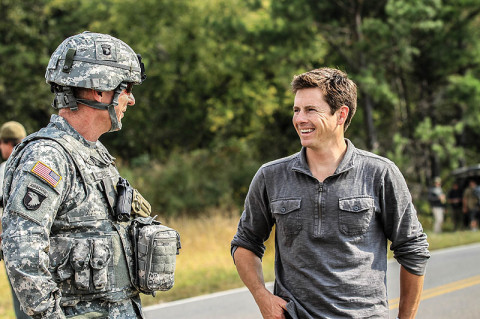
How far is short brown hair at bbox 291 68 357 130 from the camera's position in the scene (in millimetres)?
3176

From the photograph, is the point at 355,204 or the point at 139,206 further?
the point at 139,206

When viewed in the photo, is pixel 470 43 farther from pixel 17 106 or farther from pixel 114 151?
pixel 17 106

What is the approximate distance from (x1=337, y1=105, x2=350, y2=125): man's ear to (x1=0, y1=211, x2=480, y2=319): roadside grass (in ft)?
20.0

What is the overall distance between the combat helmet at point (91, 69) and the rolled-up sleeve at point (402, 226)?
141 centimetres

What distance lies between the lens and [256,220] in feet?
11.1

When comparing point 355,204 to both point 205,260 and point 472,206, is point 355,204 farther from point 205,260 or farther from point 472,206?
point 472,206

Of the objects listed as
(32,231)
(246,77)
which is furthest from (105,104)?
(246,77)

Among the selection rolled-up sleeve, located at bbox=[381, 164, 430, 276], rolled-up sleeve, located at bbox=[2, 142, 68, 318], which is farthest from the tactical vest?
rolled-up sleeve, located at bbox=[381, 164, 430, 276]

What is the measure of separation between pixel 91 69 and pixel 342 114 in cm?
129

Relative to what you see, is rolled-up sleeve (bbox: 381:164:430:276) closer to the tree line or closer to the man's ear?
the man's ear

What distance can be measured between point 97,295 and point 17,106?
77.4 feet

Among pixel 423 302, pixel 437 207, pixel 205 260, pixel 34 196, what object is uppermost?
pixel 34 196

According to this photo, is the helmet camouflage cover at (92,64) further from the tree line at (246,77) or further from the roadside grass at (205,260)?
the tree line at (246,77)

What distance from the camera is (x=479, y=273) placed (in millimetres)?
11508
